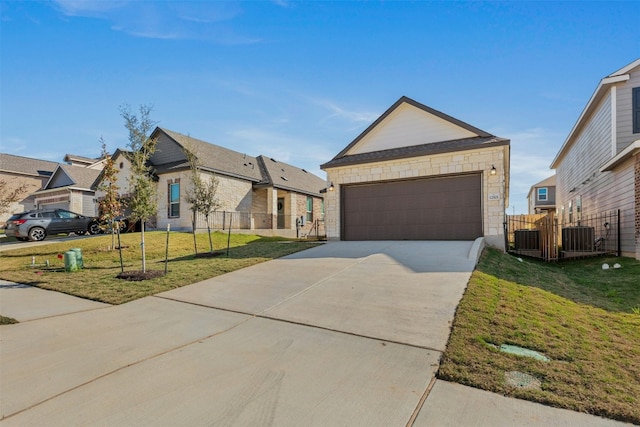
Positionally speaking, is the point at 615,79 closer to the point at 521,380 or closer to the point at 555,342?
the point at 555,342

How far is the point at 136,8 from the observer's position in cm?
855

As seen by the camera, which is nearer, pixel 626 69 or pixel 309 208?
pixel 626 69

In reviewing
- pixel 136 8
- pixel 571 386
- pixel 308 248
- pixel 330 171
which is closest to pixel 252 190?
pixel 330 171

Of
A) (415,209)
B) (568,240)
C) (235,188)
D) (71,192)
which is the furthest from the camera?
(71,192)

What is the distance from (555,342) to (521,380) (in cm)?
116

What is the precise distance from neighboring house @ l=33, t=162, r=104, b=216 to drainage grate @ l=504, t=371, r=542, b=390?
29.0 m

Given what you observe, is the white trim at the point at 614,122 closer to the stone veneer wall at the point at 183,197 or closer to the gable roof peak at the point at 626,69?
the gable roof peak at the point at 626,69

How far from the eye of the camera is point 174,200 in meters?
17.9

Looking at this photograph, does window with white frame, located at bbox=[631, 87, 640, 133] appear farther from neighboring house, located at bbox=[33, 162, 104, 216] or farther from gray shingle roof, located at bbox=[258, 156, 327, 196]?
neighboring house, located at bbox=[33, 162, 104, 216]

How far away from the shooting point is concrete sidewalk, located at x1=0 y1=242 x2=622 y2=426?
94.0 inches

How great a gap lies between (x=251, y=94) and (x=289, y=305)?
10.1 meters

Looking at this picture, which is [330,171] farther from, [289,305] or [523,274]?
[289,305]

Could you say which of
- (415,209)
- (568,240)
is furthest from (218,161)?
(568,240)

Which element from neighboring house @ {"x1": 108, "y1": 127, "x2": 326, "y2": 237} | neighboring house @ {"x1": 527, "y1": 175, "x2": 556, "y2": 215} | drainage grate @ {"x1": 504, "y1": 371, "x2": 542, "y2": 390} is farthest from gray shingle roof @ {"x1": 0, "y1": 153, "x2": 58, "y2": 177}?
neighboring house @ {"x1": 527, "y1": 175, "x2": 556, "y2": 215}
